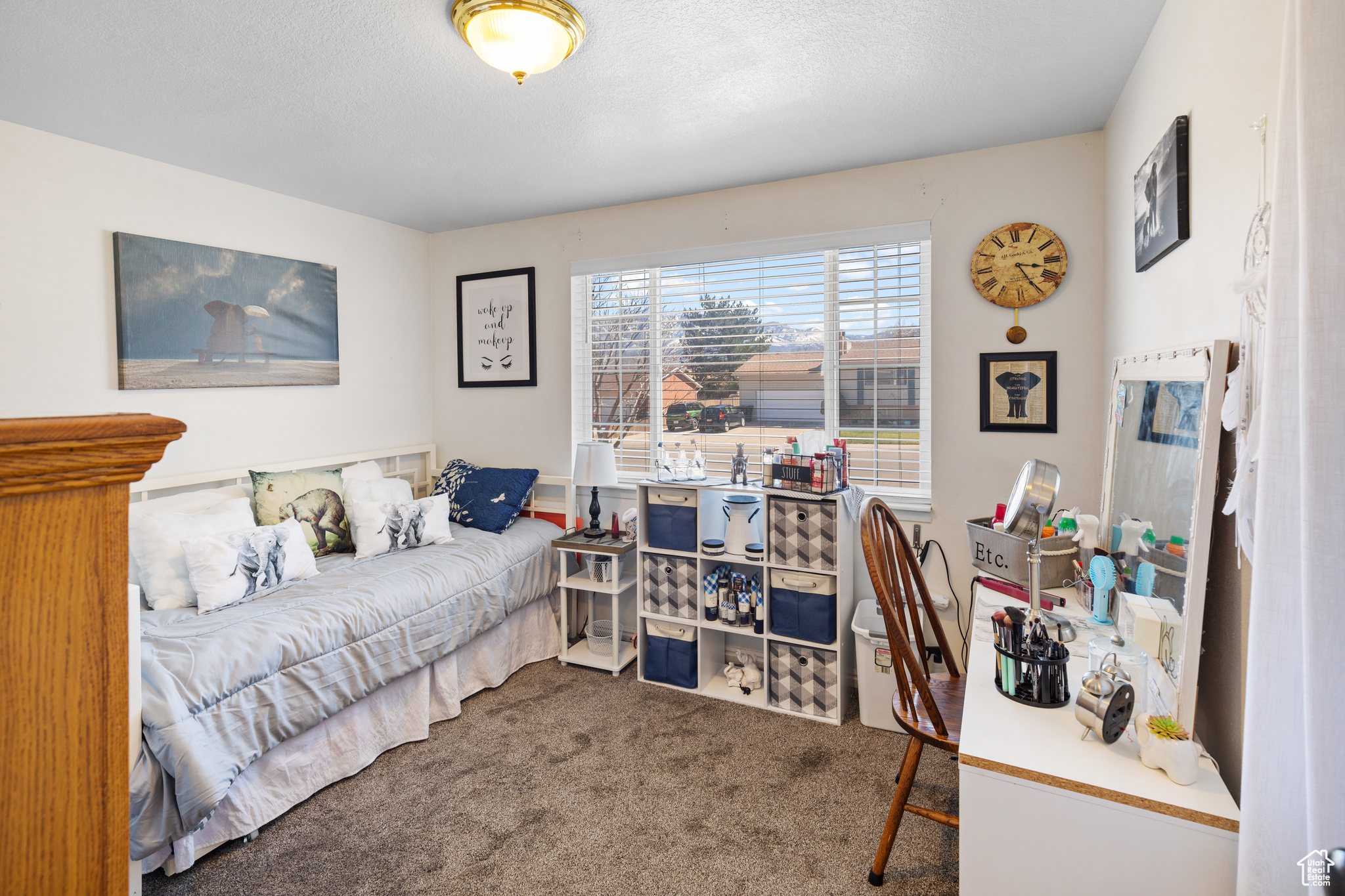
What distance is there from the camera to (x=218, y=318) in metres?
2.98

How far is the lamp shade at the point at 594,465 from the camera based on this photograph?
10.9 ft

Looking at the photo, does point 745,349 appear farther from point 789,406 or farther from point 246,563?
point 246,563

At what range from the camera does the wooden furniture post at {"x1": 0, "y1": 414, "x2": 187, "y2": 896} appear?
0.42 metres

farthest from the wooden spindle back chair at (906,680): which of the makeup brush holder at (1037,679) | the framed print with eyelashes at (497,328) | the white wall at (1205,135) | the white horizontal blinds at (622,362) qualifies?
the framed print with eyelashes at (497,328)

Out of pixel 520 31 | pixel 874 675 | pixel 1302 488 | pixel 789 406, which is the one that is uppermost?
pixel 520 31

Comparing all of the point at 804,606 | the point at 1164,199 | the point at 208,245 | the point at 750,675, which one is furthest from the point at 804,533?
the point at 208,245

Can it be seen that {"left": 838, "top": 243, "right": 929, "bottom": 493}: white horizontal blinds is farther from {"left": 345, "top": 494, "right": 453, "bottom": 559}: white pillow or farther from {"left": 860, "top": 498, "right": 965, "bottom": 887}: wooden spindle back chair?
{"left": 345, "top": 494, "right": 453, "bottom": 559}: white pillow

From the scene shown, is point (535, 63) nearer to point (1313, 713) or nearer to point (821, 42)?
point (821, 42)

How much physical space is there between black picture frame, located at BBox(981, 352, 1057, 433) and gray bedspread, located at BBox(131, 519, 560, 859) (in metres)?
2.28

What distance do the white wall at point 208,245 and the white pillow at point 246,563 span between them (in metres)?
0.64

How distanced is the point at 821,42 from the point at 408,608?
2483 mm

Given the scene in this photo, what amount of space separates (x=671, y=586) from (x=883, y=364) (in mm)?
1436

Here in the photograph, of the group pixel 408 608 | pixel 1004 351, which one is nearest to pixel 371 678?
pixel 408 608

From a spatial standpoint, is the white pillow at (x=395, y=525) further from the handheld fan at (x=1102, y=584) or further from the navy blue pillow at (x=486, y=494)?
the handheld fan at (x=1102, y=584)
